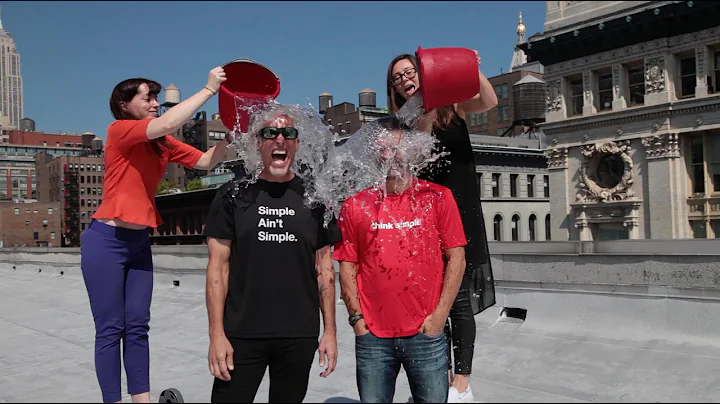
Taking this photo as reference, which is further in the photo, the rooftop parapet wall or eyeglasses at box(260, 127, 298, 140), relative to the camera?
the rooftop parapet wall

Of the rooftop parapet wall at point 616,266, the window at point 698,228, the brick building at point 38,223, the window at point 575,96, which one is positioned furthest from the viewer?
the brick building at point 38,223

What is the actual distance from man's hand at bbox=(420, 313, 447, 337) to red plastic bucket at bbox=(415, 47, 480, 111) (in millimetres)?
1282

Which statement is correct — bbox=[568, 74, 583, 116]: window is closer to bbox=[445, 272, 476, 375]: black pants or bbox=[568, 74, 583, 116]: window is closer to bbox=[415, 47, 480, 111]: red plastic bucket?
bbox=[445, 272, 476, 375]: black pants

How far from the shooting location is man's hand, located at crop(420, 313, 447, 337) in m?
3.31

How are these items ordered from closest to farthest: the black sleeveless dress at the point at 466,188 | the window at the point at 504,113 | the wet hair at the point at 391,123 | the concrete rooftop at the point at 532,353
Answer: the wet hair at the point at 391,123 → the black sleeveless dress at the point at 466,188 → the concrete rooftop at the point at 532,353 → the window at the point at 504,113

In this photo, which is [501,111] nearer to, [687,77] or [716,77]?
[687,77]

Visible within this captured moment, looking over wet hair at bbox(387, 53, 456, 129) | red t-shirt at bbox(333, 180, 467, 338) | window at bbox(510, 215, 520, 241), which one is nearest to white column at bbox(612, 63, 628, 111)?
window at bbox(510, 215, 520, 241)

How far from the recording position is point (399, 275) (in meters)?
3.35

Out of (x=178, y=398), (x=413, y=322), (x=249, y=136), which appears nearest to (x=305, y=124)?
(x=249, y=136)

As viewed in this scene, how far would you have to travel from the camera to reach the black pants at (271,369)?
323 centimetres

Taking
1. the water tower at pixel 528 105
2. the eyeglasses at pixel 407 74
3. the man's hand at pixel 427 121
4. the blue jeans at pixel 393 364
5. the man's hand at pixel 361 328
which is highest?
the water tower at pixel 528 105

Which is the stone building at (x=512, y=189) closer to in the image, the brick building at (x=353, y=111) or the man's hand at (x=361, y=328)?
the brick building at (x=353, y=111)

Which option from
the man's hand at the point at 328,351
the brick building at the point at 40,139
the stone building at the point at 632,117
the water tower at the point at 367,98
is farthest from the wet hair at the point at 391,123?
the brick building at the point at 40,139

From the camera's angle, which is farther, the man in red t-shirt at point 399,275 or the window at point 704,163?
the window at point 704,163
